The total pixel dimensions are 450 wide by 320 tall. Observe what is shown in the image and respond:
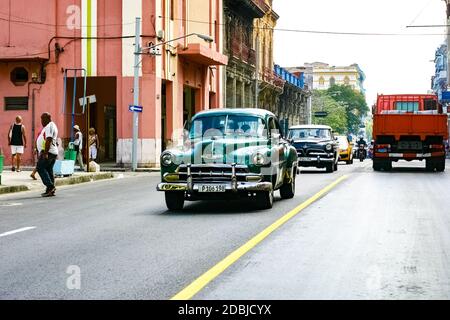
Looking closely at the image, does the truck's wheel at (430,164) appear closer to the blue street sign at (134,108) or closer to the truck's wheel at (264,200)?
the blue street sign at (134,108)

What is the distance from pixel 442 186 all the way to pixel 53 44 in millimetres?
20111

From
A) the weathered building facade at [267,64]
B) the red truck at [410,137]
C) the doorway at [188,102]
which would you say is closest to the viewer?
the red truck at [410,137]

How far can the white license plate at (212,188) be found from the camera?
41.9 feet

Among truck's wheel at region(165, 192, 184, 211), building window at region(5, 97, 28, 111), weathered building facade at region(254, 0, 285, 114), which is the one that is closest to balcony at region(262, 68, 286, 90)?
weathered building facade at region(254, 0, 285, 114)

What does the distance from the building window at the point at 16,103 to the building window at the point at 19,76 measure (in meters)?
0.67

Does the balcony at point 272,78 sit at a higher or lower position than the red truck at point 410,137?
higher

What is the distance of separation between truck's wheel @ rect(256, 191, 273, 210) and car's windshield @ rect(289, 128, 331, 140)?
16279 millimetres

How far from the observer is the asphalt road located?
6.53 meters

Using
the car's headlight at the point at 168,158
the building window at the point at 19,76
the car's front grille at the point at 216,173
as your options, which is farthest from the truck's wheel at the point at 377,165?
the car's headlight at the point at 168,158

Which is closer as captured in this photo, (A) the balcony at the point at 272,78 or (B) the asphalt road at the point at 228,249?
(B) the asphalt road at the point at 228,249

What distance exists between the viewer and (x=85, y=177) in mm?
24500

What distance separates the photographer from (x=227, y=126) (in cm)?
1445

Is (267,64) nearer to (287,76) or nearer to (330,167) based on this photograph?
(287,76)

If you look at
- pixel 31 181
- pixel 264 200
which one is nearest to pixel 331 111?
pixel 31 181
